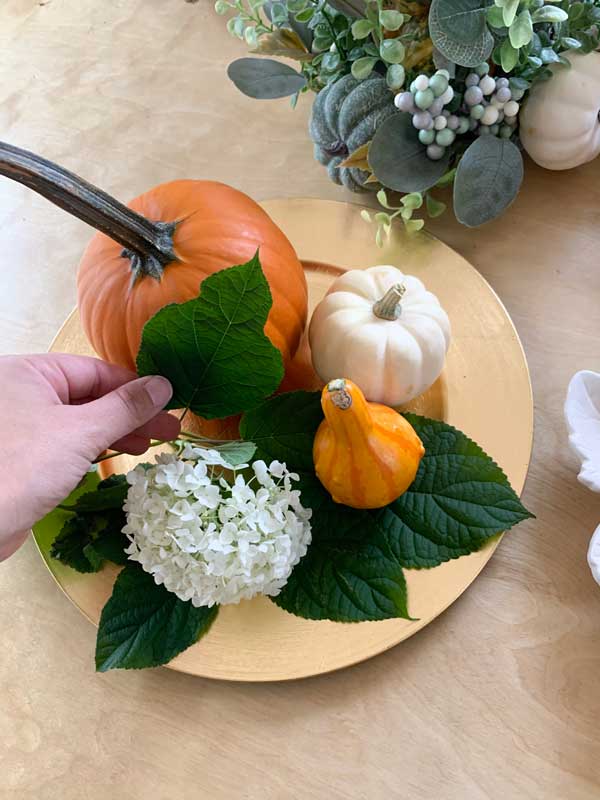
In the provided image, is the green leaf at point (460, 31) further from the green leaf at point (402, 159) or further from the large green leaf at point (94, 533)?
the large green leaf at point (94, 533)

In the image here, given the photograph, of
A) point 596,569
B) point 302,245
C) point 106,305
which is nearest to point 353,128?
point 302,245

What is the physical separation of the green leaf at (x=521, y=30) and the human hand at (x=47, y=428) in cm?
35

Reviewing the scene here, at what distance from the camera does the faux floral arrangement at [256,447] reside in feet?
1.57

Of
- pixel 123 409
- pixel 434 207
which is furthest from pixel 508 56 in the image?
pixel 123 409

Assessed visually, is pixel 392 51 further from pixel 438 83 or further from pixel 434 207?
pixel 434 207

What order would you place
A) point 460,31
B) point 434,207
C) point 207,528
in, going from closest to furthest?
1. point 207,528
2. point 460,31
3. point 434,207

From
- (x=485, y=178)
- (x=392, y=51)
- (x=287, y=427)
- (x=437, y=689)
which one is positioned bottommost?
(x=437, y=689)

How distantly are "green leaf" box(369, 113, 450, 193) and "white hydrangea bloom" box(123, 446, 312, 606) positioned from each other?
0.30 m

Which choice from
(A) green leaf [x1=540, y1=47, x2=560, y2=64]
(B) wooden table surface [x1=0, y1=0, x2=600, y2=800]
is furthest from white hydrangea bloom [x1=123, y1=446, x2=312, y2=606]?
(A) green leaf [x1=540, y1=47, x2=560, y2=64]

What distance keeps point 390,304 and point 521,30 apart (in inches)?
8.6

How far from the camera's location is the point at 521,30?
54 centimetres

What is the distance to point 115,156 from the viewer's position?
2.74 feet

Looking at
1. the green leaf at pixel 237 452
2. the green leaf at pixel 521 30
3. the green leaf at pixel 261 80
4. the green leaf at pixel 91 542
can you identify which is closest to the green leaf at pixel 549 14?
the green leaf at pixel 521 30

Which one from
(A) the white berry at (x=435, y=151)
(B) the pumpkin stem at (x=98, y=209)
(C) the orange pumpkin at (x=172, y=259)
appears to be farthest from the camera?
(A) the white berry at (x=435, y=151)
